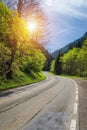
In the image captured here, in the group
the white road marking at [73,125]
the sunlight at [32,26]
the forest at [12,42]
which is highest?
the sunlight at [32,26]

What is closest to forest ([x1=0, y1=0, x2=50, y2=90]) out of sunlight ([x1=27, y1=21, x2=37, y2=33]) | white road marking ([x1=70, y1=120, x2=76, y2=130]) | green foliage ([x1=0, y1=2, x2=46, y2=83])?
green foliage ([x1=0, y1=2, x2=46, y2=83])

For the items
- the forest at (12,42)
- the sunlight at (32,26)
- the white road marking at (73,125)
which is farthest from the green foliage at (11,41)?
the white road marking at (73,125)

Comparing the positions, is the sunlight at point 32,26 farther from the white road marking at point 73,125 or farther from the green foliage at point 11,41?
the white road marking at point 73,125

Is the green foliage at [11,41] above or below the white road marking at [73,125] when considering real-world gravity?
above

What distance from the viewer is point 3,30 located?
21.5 m

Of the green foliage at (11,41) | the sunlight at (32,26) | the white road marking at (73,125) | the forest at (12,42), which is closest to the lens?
the white road marking at (73,125)

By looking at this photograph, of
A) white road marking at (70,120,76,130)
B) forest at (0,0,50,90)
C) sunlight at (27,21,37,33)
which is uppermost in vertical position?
sunlight at (27,21,37,33)

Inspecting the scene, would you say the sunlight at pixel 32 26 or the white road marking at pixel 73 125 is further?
the sunlight at pixel 32 26

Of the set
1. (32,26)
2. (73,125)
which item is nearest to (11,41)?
(32,26)

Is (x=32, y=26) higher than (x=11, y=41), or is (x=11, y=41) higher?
(x=32, y=26)

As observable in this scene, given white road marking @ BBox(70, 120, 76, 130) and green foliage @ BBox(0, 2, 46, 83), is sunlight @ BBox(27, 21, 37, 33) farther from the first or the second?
white road marking @ BBox(70, 120, 76, 130)

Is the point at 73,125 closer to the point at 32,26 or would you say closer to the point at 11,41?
the point at 11,41

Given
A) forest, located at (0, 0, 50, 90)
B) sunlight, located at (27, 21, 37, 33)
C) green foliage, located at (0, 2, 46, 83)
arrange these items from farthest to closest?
sunlight, located at (27, 21, 37, 33), forest, located at (0, 0, 50, 90), green foliage, located at (0, 2, 46, 83)

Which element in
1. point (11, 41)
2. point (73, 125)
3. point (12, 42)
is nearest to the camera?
point (73, 125)
